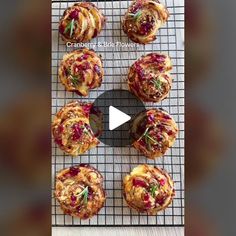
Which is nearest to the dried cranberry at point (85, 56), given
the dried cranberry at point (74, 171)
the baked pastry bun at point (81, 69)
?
the baked pastry bun at point (81, 69)

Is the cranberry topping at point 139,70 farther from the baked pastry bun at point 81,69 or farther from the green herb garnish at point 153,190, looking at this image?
the green herb garnish at point 153,190

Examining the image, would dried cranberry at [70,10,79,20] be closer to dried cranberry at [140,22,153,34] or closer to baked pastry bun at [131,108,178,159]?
dried cranberry at [140,22,153,34]

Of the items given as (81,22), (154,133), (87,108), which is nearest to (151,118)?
(154,133)

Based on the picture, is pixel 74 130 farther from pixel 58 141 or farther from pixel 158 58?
pixel 158 58
